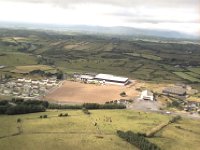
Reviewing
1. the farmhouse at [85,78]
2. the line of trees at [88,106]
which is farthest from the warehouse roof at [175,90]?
the farmhouse at [85,78]

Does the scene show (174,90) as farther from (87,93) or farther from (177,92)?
(87,93)

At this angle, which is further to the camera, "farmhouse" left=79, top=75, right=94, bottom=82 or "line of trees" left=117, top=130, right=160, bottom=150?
"farmhouse" left=79, top=75, right=94, bottom=82

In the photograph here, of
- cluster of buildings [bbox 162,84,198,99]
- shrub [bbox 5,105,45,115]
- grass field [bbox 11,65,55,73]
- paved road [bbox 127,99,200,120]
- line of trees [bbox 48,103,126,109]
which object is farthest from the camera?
grass field [bbox 11,65,55,73]

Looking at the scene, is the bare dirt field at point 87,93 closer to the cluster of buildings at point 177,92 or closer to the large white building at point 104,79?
the large white building at point 104,79

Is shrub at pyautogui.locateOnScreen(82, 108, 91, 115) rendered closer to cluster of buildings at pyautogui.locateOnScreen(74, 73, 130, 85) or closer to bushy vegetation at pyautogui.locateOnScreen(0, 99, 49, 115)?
bushy vegetation at pyautogui.locateOnScreen(0, 99, 49, 115)

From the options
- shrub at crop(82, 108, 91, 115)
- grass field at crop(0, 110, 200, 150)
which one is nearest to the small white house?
grass field at crop(0, 110, 200, 150)
